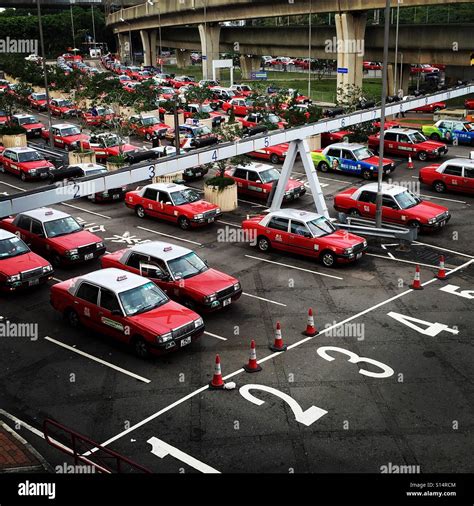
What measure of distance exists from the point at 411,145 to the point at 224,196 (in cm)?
1378

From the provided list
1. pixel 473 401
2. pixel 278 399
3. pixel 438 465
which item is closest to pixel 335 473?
pixel 438 465

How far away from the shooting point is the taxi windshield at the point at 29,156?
3472 cm

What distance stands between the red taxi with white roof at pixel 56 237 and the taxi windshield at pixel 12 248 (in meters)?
1.27

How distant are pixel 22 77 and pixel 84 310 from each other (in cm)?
4870

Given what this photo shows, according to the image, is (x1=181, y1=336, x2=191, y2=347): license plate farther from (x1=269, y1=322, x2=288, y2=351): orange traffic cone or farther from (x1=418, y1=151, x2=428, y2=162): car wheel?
(x1=418, y1=151, x2=428, y2=162): car wheel

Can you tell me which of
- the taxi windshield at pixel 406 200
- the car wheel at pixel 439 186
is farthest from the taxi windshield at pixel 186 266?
the car wheel at pixel 439 186

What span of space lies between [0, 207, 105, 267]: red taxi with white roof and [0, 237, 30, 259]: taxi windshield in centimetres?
127

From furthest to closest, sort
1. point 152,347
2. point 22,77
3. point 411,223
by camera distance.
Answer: point 22,77 < point 411,223 < point 152,347

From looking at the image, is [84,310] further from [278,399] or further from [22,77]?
[22,77]

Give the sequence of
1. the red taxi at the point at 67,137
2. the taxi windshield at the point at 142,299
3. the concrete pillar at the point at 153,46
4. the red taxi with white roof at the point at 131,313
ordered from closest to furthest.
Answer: the red taxi with white roof at the point at 131,313 < the taxi windshield at the point at 142,299 < the red taxi at the point at 67,137 < the concrete pillar at the point at 153,46

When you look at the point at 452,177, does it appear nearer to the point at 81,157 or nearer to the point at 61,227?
the point at 61,227

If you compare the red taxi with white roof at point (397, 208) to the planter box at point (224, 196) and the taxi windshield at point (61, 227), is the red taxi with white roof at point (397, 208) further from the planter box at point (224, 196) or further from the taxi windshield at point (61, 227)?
the taxi windshield at point (61, 227)

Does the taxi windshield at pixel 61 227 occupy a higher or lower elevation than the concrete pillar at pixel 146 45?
lower

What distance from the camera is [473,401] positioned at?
13.6m
